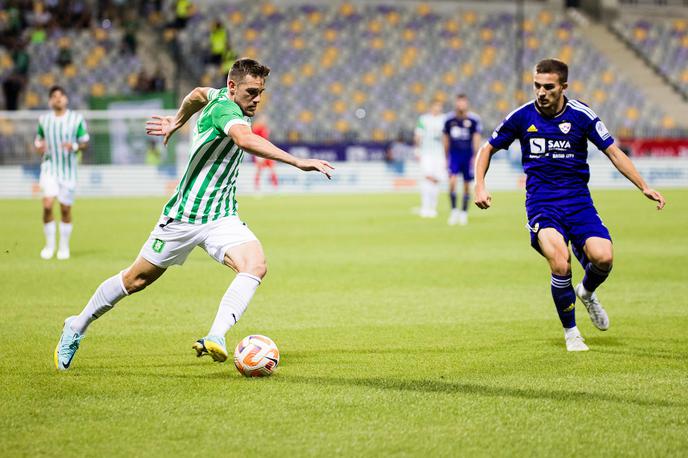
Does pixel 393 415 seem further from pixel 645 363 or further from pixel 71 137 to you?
pixel 71 137

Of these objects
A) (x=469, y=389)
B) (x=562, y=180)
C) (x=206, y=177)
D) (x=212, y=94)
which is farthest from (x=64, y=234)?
(x=469, y=389)

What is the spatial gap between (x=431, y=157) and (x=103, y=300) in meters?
16.3

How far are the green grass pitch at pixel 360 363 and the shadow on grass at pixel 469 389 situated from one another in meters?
0.02

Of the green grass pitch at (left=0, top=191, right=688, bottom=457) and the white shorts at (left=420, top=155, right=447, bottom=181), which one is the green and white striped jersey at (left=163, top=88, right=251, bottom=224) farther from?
the white shorts at (left=420, top=155, right=447, bottom=181)

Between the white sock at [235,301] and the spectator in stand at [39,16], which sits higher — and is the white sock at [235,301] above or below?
below

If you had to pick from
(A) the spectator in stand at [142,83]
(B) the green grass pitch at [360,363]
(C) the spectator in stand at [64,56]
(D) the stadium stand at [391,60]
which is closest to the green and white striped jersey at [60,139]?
(B) the green grass pitch at [360,363]

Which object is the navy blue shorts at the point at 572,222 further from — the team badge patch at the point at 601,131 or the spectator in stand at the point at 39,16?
the spectator in stand at the point at 39,16

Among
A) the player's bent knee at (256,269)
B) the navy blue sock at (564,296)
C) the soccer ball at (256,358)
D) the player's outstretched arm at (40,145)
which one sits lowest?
the soccer ball at (256,358)

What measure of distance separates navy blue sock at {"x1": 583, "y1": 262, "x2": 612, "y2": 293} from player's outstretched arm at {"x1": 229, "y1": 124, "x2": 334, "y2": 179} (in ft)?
8.95

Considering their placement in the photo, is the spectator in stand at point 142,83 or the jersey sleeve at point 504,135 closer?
the jersey sleeve at point 504,135

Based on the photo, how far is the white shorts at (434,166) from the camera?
874 inches

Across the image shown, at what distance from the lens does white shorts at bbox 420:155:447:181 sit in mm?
22188

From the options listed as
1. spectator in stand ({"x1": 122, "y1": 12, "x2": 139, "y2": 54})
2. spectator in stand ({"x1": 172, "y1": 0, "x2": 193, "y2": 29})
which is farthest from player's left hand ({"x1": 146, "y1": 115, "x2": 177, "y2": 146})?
spectator in stand ({"x1": 172, "y1": 0, "x2": 193, "y2": 29})

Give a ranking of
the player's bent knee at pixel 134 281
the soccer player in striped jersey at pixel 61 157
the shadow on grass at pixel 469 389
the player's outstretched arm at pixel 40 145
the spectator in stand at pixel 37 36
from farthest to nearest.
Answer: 1. the spectator in stand at pixel 37 36
2. the soccer player in striped jersey at pixel 61 157
3. the player's outstretched arm at pixel 40 145
4. the player's bent knee at pixel 134 281
5. the shadow on grass at pixel 469 389
